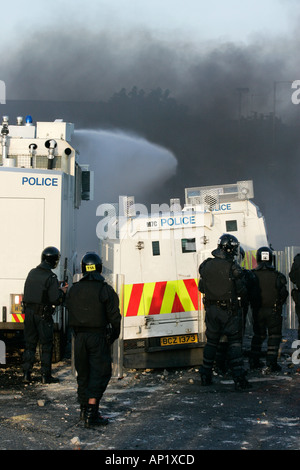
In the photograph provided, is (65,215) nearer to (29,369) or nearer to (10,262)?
(10,262)

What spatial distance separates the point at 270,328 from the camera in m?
9.05

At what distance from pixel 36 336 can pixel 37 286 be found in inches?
26.1

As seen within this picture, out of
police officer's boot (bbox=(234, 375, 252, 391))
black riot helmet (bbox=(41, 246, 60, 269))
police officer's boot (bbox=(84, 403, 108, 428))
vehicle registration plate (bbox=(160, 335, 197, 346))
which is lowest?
police officer's boot (bbox=(84, 403, 108, 428))

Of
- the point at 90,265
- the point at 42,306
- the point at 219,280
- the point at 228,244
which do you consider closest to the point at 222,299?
the point at 219,280

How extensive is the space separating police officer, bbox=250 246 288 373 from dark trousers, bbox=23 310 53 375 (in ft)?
9.19

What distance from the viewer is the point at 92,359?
6.29 m

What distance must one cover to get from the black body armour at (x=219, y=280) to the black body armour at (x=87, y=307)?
1961mm

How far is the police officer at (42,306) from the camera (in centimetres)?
831

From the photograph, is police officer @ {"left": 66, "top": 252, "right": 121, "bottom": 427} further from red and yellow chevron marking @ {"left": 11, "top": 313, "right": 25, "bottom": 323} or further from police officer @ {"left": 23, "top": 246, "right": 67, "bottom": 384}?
red and yellow chevron marking @ {"left": 11, "top": 313, "right": 25, "bottom": 323}

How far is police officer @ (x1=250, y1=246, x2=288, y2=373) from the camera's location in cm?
→ 897

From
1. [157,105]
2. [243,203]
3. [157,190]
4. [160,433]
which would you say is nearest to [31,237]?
[160,433]

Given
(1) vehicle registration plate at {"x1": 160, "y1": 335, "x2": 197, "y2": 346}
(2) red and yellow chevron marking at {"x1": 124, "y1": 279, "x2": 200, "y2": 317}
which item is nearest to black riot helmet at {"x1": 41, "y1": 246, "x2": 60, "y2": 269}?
(2) red and yellow chevron marking at {"x1": 124, "y1": 279, "x2": 200, "y2": 317}
